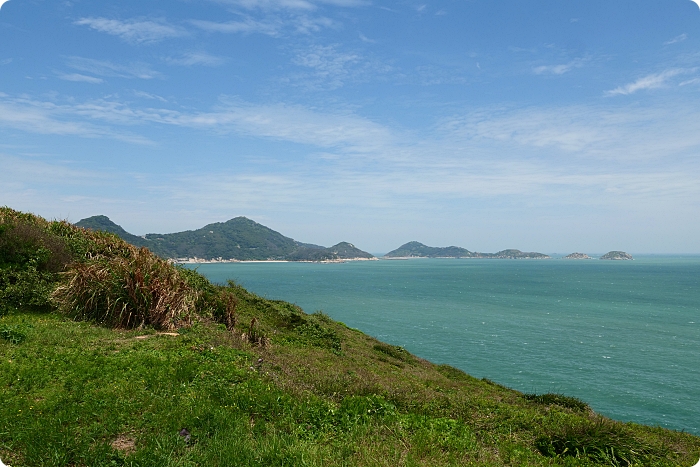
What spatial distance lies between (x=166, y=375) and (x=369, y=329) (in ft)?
152

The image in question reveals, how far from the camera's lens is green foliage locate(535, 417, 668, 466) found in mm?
8030

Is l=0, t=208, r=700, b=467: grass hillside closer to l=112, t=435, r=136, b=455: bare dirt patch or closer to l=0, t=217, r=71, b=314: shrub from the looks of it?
l=112, t=435, r=136, b=455: bare dirt patch

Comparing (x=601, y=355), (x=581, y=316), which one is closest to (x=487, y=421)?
(x=601, y=355)

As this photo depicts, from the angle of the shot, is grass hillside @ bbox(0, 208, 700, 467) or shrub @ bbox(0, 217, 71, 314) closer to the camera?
grass hillside @ bbox(0, 208, 700, 467)

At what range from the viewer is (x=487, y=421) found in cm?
925

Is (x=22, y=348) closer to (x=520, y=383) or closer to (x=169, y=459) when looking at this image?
(x=169, y=459)

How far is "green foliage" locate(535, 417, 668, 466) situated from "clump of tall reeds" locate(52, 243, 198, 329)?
40.6 feet

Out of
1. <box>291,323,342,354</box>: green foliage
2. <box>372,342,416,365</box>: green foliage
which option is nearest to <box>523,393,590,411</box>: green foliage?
<box>291,323,342,354</box>: green foliage

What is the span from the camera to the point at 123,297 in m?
15.2

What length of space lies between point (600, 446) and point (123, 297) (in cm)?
1503

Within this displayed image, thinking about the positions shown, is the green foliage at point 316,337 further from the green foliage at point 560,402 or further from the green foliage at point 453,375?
the green foliage at point 560,402

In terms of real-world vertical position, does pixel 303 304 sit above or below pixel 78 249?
below

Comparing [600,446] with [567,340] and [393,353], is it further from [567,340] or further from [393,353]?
[567,340]

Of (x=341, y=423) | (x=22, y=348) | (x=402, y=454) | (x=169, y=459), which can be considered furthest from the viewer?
(x=22, y=348)
